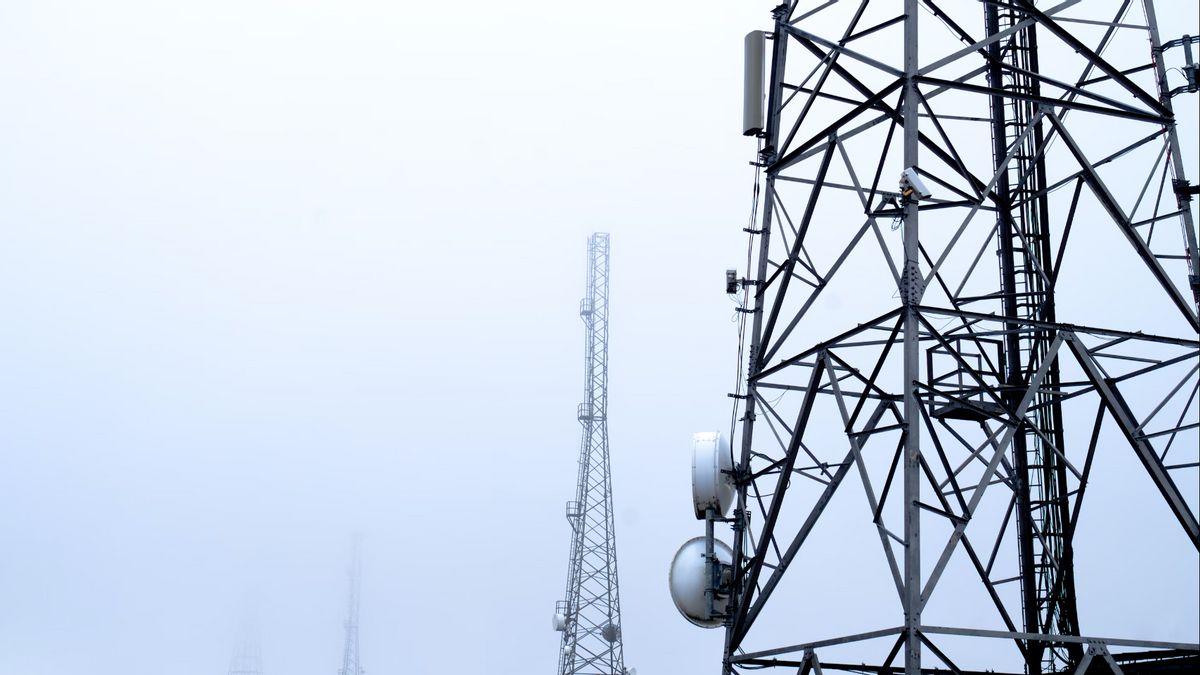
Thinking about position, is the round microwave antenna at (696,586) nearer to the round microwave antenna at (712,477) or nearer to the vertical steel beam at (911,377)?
the round microwave antenna at (712,477)

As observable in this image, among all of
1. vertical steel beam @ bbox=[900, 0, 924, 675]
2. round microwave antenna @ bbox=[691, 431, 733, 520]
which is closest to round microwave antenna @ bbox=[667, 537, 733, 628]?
round microwave antenna @ bbox=[691, 431, 733, 520]

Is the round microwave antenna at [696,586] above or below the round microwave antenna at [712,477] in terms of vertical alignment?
below

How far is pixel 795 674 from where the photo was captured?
1848 cm

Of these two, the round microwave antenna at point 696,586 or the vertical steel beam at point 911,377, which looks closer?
the vertical steel beam at point 911,377

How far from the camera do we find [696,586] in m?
20.8

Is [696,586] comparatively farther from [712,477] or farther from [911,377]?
[911,377]

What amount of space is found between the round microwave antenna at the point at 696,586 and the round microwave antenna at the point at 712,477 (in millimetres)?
690

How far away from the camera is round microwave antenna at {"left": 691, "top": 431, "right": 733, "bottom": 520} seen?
20.6m

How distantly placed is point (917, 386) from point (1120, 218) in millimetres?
4198

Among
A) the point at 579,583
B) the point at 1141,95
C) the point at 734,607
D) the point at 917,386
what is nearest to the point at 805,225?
the point at 917,386

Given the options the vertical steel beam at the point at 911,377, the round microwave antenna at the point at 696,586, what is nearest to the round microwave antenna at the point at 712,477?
the round microwave antenna at the point at 696,586

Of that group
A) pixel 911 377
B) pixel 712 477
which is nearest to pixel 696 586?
pixel 712 477

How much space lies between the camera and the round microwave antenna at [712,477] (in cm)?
2059

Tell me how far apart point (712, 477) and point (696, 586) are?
69.9 inches
